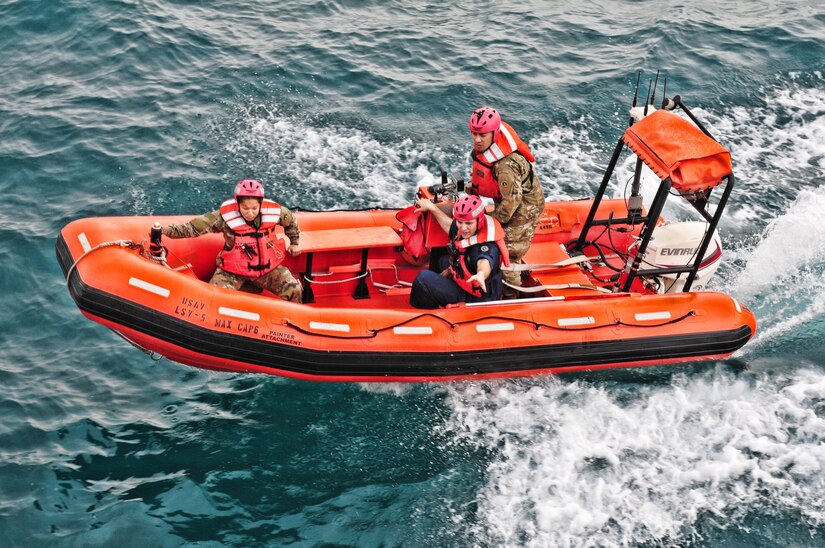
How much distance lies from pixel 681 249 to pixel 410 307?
6.94 feet

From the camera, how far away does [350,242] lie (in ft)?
21.8

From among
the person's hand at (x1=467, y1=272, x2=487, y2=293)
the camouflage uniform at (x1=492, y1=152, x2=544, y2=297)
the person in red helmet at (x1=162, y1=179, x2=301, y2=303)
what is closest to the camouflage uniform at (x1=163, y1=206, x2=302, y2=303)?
the person in red helmet at (x1=162, y1=179, x2=301, y2=303)

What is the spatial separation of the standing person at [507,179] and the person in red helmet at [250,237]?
1425 mm

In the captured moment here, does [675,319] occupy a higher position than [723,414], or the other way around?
[675,319]

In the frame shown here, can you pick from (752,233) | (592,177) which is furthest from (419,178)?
(752,233)

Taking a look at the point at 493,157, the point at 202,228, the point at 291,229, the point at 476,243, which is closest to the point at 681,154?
the point at 493,157

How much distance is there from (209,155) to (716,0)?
25.1ft

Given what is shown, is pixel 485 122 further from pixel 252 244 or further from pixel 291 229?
pixel 252 244

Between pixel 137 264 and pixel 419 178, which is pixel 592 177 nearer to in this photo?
pixel 419 178

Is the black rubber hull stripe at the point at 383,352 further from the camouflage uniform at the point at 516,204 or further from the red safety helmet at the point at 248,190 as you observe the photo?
the red safety helmet at the point at 248,190

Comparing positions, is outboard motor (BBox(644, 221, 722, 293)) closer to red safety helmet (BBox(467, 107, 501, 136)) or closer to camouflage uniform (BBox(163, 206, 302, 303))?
red safety helmet (BBox(467, 107, 501, 136))

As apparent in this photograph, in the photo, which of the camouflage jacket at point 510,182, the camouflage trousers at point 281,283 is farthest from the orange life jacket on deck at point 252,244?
the camouflage jacket at point 510,182

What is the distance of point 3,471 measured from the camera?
555cm

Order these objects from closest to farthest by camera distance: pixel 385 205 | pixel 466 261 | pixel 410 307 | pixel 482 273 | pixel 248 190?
pixel 248 190 → pixel 482 273 → pixel 466 261 → pixel 410 307 → pixel 385 205
